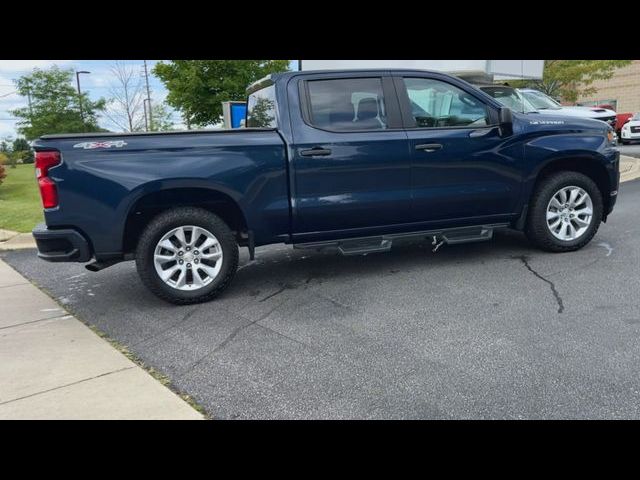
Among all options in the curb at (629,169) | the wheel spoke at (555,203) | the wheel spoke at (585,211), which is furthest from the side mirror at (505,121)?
Answer: the curb at (629,169)

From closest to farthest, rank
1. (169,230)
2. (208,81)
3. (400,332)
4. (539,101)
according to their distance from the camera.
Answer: (400,332)
(169,230)
(539,101)
(208,81)

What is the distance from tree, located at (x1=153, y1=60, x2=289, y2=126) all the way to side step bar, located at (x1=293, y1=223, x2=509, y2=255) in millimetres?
16528

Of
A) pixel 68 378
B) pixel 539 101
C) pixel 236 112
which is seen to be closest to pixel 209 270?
pixel 68 378

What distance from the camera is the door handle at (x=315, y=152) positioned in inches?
178

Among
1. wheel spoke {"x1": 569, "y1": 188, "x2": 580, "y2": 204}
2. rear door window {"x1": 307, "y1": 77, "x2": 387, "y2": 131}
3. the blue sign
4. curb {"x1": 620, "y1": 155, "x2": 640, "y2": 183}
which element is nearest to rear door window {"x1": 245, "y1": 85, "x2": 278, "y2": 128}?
rear door window {"x1": 307, "y1": 77, "x2": 387, "y2": 131}

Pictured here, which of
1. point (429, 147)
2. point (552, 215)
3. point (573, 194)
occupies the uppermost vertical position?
point (429, 147)

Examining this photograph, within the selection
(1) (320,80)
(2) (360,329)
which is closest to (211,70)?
(1) (320,80)

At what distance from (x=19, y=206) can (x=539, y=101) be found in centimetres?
1180

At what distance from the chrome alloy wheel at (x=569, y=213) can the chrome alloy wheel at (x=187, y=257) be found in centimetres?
354

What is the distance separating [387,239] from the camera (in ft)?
16.0

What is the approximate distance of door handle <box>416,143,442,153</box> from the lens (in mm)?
4820

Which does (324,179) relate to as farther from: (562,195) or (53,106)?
(53,106)

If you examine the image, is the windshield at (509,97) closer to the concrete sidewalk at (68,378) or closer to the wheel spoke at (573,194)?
the wheel spoke at (573,194)

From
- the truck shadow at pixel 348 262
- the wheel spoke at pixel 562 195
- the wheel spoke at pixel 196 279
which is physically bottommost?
the truck shadow at pixel 348 262
